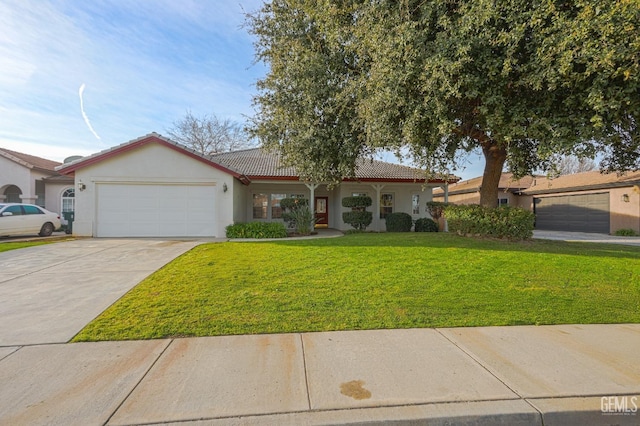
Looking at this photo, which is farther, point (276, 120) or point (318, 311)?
point (276, 120)

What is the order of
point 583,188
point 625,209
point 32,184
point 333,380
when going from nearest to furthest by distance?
point 333,380
point 625,209
point 32,184
point 583,188

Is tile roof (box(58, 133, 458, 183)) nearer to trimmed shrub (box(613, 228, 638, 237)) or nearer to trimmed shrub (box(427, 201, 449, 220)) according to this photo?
trimmed shrub (box(427, 201, 449, 220))

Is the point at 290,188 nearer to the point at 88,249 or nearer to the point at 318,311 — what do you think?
the point at 88,249

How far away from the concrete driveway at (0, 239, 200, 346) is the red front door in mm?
9845

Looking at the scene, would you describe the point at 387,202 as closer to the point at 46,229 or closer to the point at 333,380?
the point at 333,380

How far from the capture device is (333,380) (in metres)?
2.84

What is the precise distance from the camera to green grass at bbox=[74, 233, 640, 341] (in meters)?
4.11

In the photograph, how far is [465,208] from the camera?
11492 millimetres

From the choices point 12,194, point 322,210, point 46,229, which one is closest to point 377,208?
point 322,210

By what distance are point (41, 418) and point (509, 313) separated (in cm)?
523

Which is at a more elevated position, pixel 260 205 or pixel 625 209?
pixel 260 205

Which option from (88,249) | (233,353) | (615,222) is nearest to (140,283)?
(233,353)

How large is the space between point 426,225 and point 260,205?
29.8 ft

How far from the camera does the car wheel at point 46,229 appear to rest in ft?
43.6
